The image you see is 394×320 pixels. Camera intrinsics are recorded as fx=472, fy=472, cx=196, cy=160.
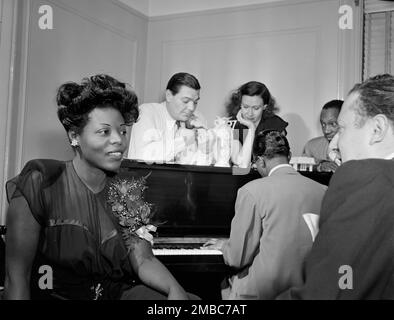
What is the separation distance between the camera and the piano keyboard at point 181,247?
2.78 m

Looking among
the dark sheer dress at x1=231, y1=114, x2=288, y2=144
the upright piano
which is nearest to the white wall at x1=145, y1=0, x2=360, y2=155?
the dark sheer dress at x1=231, y1=114, x2=288, y2=144

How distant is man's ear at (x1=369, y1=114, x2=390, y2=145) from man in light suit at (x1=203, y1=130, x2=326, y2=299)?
116 centimetres

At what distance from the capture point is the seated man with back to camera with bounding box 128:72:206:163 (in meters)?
3.37

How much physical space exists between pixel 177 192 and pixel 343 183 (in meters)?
2.04

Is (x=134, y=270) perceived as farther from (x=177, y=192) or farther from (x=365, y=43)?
(x=365, y=43)

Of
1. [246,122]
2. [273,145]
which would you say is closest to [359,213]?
[273,145]

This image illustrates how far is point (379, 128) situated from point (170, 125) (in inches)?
95.3

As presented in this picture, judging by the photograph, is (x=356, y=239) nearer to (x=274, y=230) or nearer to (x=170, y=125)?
(x=274, y=230)

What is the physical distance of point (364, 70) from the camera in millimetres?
4906

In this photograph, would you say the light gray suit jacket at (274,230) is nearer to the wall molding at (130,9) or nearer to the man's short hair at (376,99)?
the man's short hair at (376,99)

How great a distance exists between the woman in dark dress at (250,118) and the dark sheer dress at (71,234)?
2.02 meters

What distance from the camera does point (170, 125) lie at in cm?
366

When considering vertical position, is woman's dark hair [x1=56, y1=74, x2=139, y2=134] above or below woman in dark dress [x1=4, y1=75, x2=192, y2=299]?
above

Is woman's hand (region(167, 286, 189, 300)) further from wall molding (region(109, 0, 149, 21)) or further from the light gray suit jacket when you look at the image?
wall molding (region(109, 0, 149, 21))
